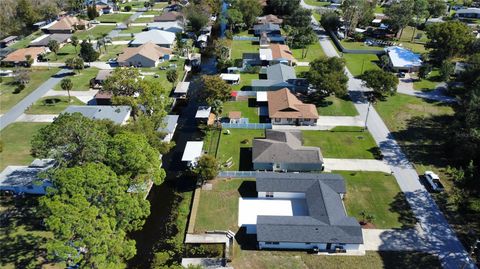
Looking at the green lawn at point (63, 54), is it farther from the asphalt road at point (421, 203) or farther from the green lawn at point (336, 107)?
the asphalt road at point (421, 203)

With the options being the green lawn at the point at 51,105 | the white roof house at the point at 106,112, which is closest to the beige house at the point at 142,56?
the green lawn at the point at 51,105

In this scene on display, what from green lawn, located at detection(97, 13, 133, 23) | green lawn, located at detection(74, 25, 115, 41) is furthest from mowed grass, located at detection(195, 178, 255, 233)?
green lawn, located at detection(97, 13, 133, 23)

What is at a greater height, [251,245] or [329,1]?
[329,1]

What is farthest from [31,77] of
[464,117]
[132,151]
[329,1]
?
[329,1]

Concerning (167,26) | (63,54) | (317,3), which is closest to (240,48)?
(167,26)

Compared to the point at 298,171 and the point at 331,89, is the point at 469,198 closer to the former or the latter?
the point at 298,171
